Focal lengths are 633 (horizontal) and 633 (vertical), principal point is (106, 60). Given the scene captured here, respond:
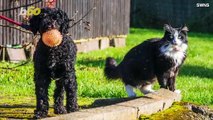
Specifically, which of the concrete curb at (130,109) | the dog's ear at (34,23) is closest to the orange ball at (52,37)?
the dog's ear at (34,23)

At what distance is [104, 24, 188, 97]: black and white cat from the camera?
787cm

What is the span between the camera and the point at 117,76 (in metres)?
8.60

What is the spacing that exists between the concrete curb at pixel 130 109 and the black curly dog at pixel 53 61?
0.39 meters

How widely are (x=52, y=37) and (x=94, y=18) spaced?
598 inches

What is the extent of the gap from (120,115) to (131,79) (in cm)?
Answer: 251

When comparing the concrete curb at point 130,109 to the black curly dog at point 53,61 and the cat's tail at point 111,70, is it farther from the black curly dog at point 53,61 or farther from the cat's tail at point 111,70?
the cat's tail at point 111,70

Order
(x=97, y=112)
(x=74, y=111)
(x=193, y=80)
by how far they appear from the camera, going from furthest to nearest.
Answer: (x=193, y=80) < (x=74, y=111) < (x=97, y=112)

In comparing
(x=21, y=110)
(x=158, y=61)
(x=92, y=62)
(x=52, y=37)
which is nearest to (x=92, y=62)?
(x=92, y=62)

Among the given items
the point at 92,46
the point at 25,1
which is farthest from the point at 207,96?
the point at 92,46

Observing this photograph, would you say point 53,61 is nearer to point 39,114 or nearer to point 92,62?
point 39,114

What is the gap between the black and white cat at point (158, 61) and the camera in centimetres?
787

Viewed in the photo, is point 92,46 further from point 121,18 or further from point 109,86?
point 109,86

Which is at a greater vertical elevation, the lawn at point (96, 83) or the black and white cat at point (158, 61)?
the black and white cat at point (158, 61)

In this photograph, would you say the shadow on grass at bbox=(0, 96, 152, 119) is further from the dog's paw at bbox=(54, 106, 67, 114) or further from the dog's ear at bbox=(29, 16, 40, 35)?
the dog's ear at bbox=(29, 16, 40, 35)
